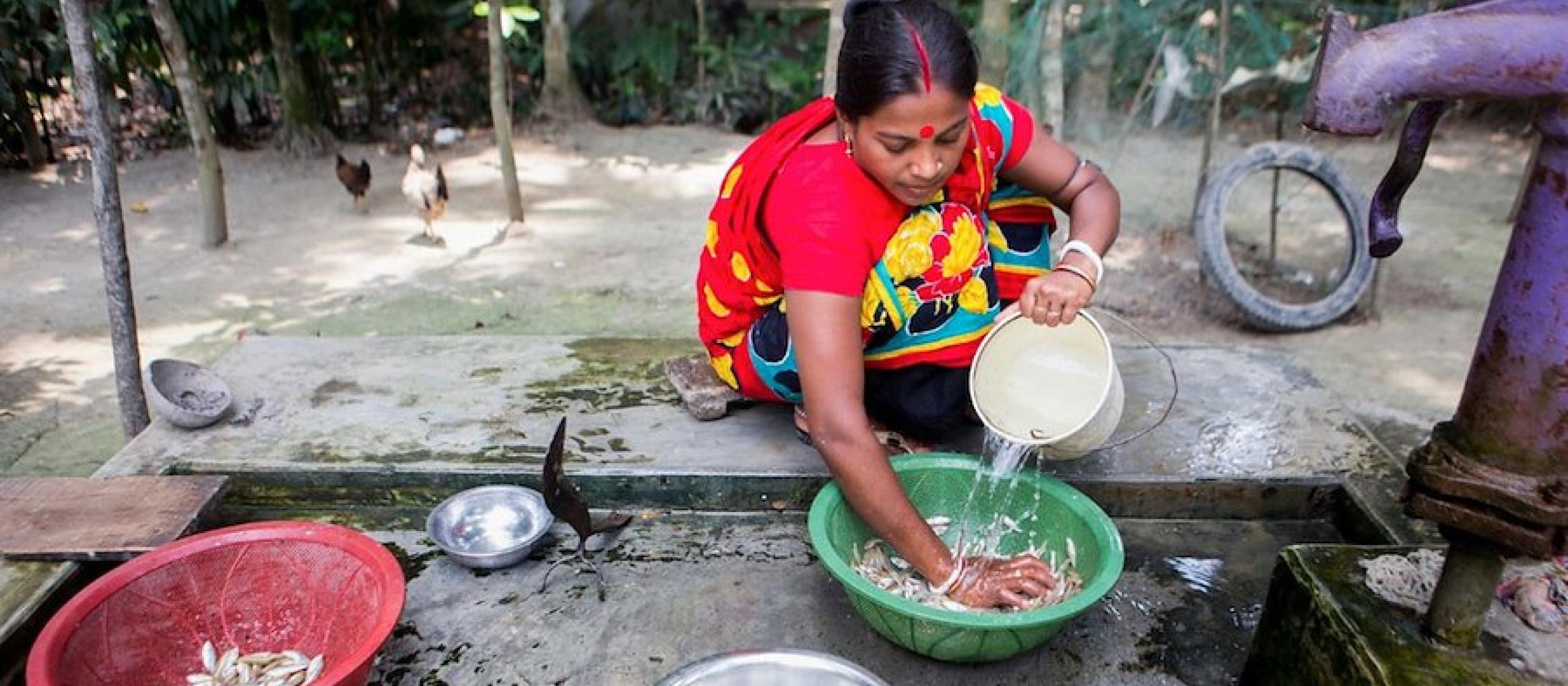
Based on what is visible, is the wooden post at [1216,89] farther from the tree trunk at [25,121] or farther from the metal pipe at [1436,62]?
the tree trunk at [25,121]

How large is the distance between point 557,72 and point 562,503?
25.0ft

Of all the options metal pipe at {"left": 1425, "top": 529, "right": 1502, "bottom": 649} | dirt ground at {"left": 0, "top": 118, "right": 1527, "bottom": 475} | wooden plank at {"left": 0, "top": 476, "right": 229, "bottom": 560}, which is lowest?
dirt ground at {"left": 0, "top": 118, "right": 1527, "bottom": 475}

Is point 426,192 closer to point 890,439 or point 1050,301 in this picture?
point 890,439

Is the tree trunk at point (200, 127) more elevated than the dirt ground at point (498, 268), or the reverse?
the tree trunk at point (200, 127)

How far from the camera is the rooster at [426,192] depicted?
18.7 ft

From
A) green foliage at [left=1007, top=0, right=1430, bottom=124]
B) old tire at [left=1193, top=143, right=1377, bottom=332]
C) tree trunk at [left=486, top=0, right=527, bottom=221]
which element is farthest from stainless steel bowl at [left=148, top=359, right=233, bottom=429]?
Result: green foliage at [left=1007, top=0, right=1430, bottom=124]

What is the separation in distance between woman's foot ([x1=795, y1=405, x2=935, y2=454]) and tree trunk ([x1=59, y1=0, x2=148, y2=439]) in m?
1.87

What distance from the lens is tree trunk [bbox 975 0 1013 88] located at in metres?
5.37

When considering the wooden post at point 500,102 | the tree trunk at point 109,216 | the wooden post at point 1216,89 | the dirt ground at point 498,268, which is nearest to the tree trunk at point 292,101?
the dirt ground at point 498,268

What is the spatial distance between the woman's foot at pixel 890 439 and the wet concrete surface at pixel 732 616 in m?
0.24

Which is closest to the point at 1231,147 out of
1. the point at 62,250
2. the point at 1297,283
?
the point at 1297,283

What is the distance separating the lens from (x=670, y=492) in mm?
2227

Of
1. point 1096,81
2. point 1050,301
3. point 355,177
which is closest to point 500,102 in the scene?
point 355,177

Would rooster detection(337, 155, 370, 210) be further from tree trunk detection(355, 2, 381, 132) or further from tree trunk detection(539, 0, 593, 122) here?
tree trunk detection(539, 0, 593, 122)
